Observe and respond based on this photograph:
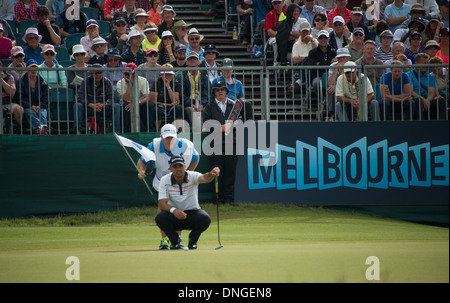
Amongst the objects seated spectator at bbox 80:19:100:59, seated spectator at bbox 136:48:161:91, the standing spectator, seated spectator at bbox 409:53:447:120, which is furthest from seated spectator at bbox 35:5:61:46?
seated spectator at bbox 409:53:447:120

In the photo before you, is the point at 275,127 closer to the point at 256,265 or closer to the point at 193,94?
the point at 193,94

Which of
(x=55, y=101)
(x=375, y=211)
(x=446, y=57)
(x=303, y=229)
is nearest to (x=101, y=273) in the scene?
(x=303, y=229)

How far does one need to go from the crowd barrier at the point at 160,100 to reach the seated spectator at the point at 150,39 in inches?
81.3

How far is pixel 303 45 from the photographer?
16.3 meters

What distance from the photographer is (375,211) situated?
575 inches

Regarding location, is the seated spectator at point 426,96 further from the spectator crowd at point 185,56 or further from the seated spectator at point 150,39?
the seated spectator at point 150,39

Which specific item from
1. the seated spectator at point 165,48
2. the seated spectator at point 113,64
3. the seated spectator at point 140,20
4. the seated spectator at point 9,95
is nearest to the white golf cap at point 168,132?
the seated spectator at point 113,64

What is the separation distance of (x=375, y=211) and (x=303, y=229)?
98.9 inches

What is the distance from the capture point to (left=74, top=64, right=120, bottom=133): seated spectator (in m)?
13.9

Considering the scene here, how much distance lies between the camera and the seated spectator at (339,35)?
1662 cm

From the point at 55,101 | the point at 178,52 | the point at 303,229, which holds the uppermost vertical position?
the point at 178,52

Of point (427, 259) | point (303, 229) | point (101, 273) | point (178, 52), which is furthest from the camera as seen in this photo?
point (178, 52)

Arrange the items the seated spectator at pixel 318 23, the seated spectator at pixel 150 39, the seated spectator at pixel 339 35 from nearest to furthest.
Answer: the seated spectator at pixel 150 39 < the seated spectator at pixel 339 35 < the seated spectator at pixel 318 23

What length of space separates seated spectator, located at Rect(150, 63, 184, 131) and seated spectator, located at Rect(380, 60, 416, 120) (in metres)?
3.99
